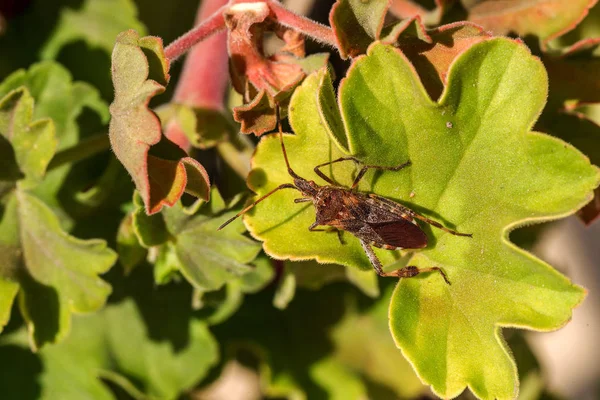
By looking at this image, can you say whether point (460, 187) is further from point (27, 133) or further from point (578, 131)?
point (27, 133)

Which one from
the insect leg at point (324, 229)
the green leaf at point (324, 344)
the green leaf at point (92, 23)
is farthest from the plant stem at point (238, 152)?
the green leaf at point (324, 344)

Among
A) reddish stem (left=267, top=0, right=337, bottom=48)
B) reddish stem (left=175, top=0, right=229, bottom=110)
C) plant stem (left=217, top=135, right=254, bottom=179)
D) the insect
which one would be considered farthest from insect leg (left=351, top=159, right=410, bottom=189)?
reddish stem (left=175, top=0, right=229, bottom=110)

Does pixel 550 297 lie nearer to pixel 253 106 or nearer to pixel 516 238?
pixel 253 106

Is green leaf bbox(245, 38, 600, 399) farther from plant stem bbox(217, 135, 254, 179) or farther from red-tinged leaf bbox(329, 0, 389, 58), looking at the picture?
plant stem bbox(217, 135, 254, 179)

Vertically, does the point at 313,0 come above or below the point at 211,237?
above

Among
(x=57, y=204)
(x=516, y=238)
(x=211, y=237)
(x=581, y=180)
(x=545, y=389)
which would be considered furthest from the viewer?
(x=545, y=389)

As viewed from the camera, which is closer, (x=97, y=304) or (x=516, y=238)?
(x=97, y=304)

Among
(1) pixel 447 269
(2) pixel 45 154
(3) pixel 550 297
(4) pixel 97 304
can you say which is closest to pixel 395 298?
(1) pixel 447 269

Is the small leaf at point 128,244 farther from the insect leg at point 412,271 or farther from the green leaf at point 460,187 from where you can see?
the insect leg at point 412,271
